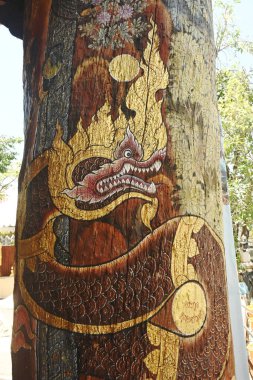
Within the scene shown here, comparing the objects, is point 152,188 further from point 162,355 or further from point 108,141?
point 162,355

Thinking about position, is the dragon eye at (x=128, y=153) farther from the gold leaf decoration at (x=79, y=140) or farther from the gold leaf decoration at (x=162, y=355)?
the gold leaf decoration at (x=162, y=355)

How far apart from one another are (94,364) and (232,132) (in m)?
8.99

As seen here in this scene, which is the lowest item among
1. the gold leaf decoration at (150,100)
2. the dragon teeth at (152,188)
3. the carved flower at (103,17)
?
the dragon teeth at (152,188)

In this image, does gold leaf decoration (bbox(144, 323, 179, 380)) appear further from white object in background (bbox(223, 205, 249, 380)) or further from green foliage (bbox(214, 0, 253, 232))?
green foliage (bbox(214, 0, 253, 232))

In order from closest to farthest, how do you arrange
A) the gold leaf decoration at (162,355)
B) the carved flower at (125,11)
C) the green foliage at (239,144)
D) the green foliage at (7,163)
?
the gold leaf decoration at (162,355) → the carved flower at (125,11) → the green foliage at (239,144) → the green foliage at (7,163)

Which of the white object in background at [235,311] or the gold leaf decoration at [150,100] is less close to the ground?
the gold leaf decoration at [150,100]

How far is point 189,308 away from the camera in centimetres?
63

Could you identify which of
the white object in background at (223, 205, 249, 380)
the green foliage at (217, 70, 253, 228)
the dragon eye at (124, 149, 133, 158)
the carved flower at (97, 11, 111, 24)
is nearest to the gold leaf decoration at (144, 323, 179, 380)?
the dragon eye at (124, 149, 133, 158)

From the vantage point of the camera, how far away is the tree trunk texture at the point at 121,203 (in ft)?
1.99

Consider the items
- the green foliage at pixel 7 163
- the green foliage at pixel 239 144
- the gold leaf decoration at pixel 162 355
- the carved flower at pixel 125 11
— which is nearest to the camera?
the gold leaf decoration at pixel 162 355

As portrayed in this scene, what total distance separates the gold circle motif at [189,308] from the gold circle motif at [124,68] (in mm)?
356

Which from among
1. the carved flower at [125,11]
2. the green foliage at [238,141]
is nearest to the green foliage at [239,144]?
the green foliage at [238,141]

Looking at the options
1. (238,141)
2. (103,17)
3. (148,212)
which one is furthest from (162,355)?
(238,141)

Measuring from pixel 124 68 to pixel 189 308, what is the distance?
1.34ft
